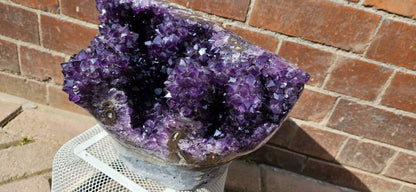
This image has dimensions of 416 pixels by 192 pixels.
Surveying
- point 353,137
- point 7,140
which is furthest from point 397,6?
point 7,140

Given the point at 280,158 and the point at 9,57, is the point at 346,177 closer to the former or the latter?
the point at 280,158

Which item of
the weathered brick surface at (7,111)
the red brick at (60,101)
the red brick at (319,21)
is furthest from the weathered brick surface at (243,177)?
the weathered brick surface at (7,111)

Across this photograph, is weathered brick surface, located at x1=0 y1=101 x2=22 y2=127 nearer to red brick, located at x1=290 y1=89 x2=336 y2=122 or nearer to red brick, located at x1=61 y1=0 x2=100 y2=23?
red brick, located at x1=61 y1=0 x2=100 y2=23

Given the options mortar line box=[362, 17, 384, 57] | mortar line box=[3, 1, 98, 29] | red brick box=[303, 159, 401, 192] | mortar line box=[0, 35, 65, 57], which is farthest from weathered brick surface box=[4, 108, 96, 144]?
mortar line box=[362, 17, 384, 57]

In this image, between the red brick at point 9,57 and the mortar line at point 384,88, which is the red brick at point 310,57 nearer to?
the mortar line at point 384,88

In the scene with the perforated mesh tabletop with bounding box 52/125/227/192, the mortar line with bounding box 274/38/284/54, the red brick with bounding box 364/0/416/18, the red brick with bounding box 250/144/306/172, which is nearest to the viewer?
the perforated mesh tabletop with bounding box 52/125/227/192

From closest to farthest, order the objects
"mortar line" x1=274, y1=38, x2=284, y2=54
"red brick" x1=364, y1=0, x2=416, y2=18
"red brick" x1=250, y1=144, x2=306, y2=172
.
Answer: "red brick" x1=364, y1=0, x2=416, y2=18 < "mortar line" x1=274, y1=38, x2=284, y2=54 < "red brick" x1=250, y1=144, x2=306, y2=172

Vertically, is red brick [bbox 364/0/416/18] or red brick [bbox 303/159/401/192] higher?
red brick [bbox 364/0/416/18]
